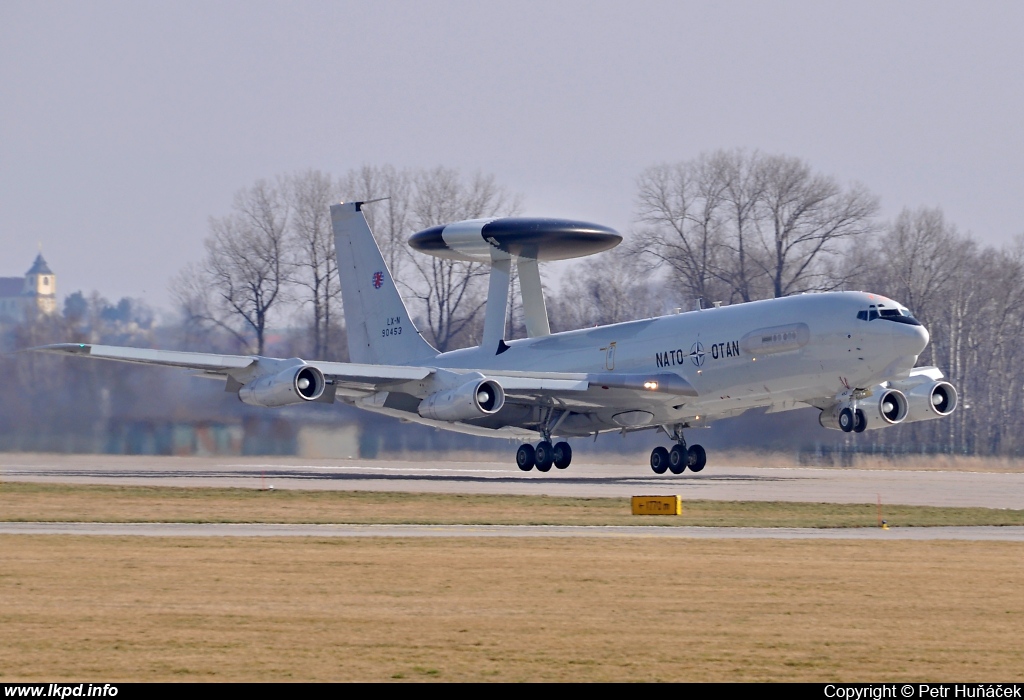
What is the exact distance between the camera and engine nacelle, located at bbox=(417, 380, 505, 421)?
41.4 m

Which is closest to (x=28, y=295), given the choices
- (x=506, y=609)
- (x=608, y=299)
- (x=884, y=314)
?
(x=608, y=299)

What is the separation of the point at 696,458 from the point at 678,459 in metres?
0.60

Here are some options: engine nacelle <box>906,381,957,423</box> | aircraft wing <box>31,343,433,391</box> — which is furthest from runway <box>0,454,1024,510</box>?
aircraft wing <box>31,343,433,391</box>

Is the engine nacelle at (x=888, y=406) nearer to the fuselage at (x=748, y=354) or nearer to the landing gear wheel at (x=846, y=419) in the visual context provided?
the fuselage at (x=748, y=354)

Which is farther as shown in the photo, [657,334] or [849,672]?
[657,334]

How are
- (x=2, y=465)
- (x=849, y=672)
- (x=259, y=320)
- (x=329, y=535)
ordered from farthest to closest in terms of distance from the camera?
(x=259, y=320) < (x=2, y=465) < (x=329, y=535) < (x=849, y=672)

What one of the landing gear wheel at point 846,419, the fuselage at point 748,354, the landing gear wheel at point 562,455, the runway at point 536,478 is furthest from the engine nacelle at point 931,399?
the landing gear wheel at point 562,455

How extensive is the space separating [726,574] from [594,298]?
228ft

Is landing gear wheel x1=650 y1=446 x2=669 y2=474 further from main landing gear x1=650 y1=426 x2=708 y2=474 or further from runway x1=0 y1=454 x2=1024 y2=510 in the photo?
runway x1=0 y1=454 x2=1024 y2=510

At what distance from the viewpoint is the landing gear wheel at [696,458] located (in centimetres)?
4431

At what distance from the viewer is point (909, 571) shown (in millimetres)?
19672

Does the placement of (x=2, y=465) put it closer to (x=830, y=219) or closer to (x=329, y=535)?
(x=329, y=535)

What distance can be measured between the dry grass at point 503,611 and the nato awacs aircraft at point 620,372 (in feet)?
51.8
